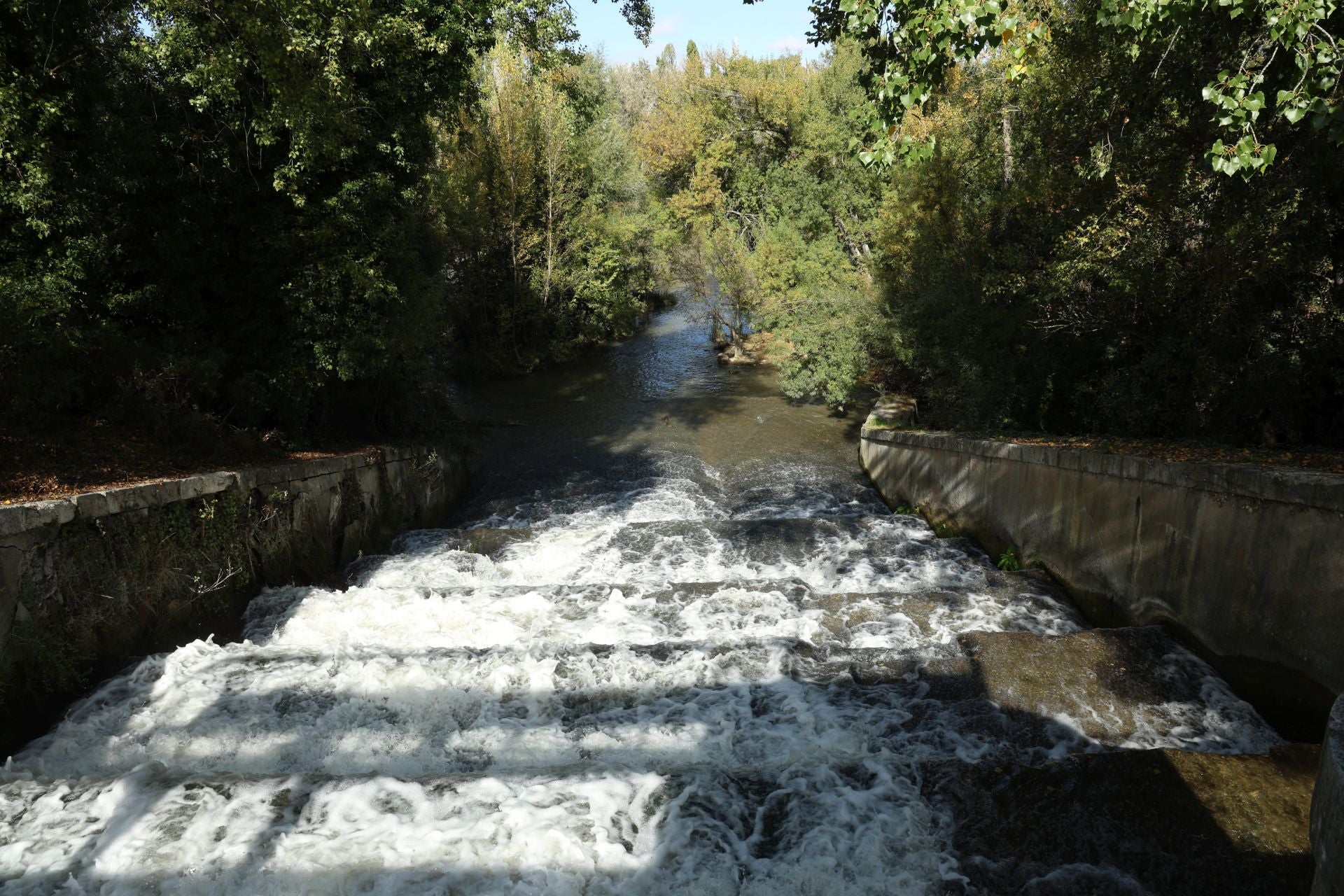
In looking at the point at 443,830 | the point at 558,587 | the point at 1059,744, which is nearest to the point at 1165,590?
the point at 1059,744

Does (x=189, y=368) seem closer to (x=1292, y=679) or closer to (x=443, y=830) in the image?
(x=443, y=830)

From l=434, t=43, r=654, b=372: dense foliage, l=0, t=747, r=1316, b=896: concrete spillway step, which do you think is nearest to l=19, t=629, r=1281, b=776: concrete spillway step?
l=0, t=747, r=1316, b=896: concrete spillway step

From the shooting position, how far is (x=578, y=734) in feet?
16.8

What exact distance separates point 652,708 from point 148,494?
4.80m

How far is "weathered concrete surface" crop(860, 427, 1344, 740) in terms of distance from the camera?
503cm

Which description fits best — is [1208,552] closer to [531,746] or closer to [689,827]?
[689,827]

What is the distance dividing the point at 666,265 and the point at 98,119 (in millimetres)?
21594

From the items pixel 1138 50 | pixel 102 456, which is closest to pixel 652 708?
pixel 102 456

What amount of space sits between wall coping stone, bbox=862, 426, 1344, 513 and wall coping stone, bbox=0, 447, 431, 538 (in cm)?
853

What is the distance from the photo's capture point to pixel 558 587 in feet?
25.3

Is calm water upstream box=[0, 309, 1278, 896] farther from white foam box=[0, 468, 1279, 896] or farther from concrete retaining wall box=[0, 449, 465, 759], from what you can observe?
concrete retaining wall box=[0, 449, 465, 759]

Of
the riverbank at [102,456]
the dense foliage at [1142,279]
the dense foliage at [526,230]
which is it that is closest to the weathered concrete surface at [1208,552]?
the dense foliage at [1142,279]

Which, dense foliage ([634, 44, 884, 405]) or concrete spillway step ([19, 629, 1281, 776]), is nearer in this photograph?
concrete spillway step ([19, 629, 1281, 776])

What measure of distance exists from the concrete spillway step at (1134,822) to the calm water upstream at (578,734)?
7cm
